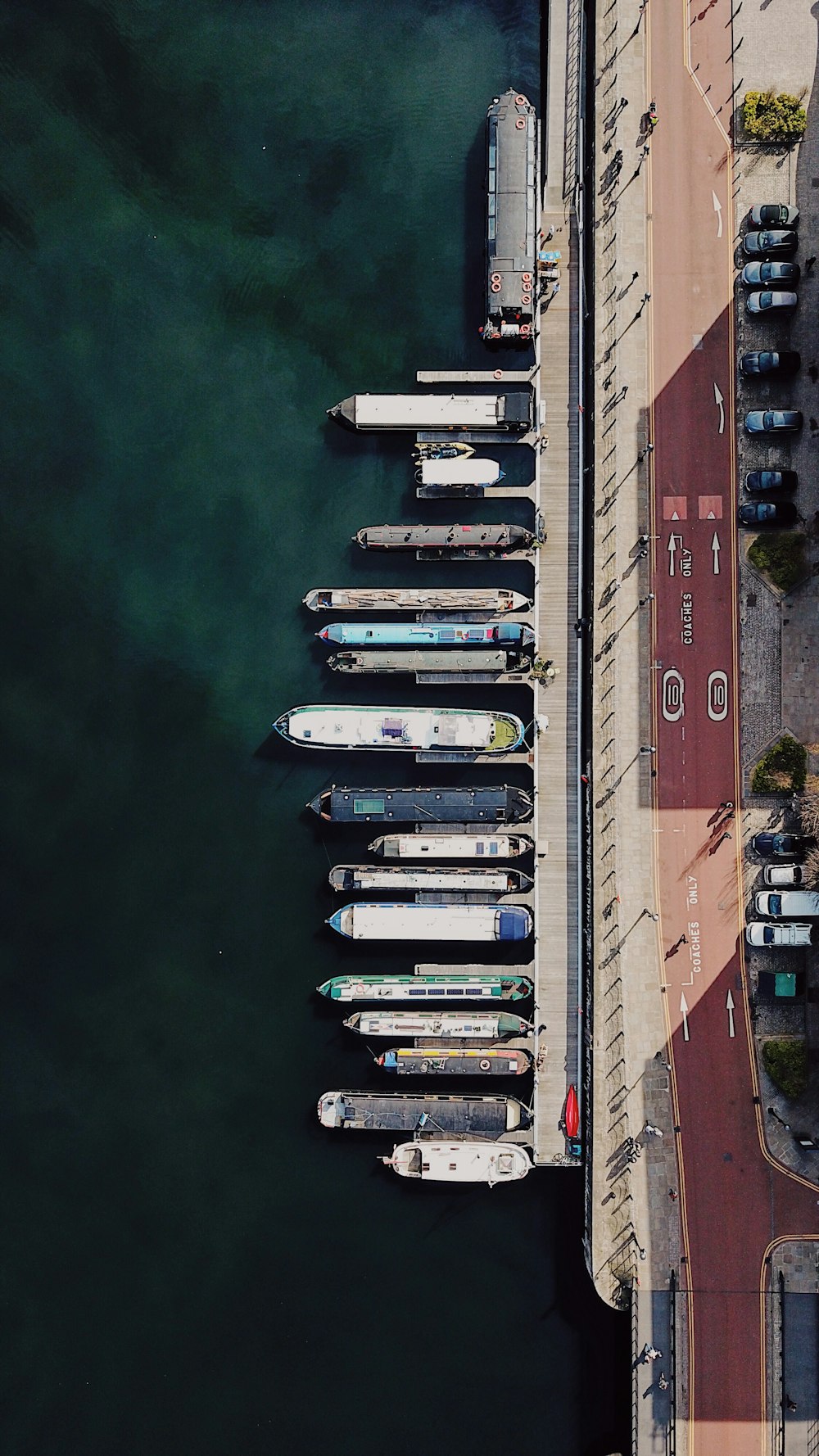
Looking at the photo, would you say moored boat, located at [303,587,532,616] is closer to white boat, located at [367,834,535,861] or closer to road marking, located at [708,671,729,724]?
road marking, located at [708,671,729,724]

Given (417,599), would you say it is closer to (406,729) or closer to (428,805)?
(406,729)

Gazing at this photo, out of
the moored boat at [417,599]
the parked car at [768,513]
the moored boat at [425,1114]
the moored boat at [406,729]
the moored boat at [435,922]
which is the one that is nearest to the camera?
the parked car at [768,513]

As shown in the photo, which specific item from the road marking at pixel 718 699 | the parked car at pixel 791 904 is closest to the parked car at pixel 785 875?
the parked car at pixel 791 904

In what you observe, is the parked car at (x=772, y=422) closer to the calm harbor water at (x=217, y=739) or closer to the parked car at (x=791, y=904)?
the calm harbor water at (x=217, y=739)

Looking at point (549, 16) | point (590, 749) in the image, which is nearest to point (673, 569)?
point (590, 749)

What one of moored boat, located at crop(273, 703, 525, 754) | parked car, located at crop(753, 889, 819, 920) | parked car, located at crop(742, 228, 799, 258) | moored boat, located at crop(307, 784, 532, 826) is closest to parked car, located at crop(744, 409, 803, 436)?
parked car, located at crop(742, 228, 799, 258)

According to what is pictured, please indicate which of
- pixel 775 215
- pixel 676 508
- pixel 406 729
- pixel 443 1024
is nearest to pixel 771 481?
pixel 676 508
